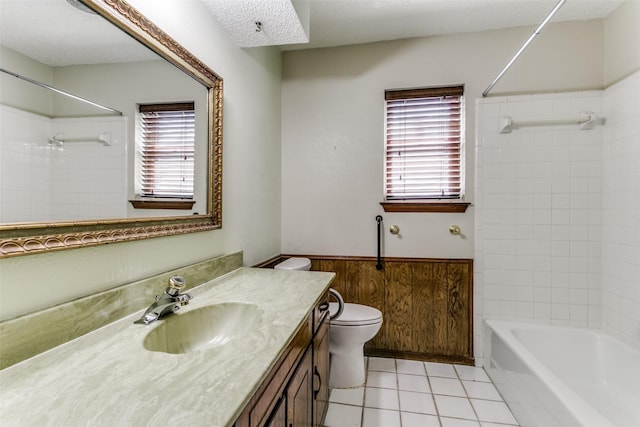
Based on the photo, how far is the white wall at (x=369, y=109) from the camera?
2248mm

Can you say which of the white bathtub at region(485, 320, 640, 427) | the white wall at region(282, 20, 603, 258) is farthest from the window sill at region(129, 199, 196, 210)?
the white bathtub at region(485, 320, 640, 427)

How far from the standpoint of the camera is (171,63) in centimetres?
132

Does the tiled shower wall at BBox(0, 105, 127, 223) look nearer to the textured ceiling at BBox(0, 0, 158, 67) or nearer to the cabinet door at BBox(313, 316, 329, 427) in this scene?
the textured ceiling at BBox(0, 0, 158, 67)

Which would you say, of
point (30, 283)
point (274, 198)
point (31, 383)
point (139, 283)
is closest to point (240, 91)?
point (274, 198)

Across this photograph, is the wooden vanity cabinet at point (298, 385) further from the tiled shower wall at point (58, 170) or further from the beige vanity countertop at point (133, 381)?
the tiled shower wall at point (58, 170)

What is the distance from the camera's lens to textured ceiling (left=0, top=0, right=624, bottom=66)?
848 millimetres

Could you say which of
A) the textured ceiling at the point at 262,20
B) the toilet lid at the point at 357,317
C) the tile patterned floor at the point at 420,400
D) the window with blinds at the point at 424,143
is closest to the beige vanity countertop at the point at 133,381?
the toilet lid at the point at 357,317

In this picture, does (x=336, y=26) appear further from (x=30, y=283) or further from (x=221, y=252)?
(x=30, y=283)

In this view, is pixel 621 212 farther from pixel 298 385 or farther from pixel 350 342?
pixel 298 385

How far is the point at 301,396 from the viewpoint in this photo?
1.14m

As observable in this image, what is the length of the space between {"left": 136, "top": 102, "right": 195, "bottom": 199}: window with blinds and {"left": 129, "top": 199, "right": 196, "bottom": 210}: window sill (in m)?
0.02

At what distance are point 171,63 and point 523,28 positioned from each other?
2441mm

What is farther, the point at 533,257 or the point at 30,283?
the point at 533,257

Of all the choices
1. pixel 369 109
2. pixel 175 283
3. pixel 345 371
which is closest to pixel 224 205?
pixel 175 283
